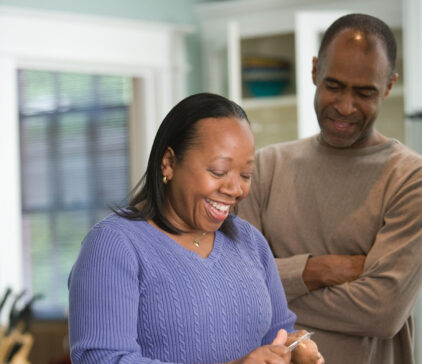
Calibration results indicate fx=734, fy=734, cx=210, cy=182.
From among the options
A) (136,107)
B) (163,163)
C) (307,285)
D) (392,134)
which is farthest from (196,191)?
(136,107)

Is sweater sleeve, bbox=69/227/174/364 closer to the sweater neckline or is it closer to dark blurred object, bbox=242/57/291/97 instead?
the sweater neckline

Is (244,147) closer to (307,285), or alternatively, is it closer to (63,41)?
(307,285)

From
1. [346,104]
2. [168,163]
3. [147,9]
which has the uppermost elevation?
[147,9]

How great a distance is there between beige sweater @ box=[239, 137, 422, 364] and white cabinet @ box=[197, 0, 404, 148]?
59.5 inches

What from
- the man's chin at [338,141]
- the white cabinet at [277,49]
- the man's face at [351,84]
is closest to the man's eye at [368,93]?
the man's face at [351,84]

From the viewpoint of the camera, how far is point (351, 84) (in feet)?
5.43

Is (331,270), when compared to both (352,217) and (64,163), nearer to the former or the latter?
(352,217)

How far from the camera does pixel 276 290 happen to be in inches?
57.1

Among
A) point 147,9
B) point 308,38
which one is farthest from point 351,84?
point 147,9

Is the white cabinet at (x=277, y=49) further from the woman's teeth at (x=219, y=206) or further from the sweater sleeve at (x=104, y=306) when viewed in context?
the sweater sleeve at (x=104, y=306)

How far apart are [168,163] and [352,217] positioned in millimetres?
598

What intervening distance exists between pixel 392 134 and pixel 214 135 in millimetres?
2431

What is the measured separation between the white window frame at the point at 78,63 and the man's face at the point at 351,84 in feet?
7.18

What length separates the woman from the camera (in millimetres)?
1152
